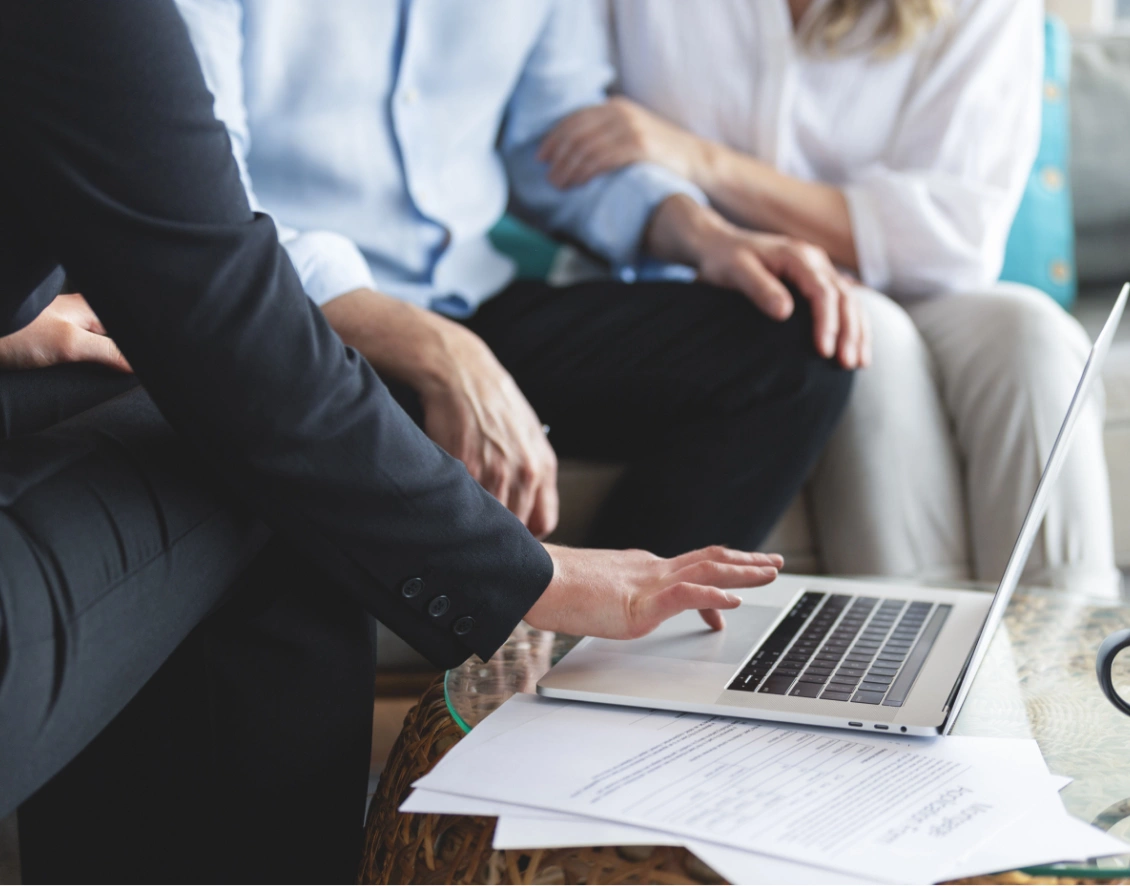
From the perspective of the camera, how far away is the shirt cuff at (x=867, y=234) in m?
1.45

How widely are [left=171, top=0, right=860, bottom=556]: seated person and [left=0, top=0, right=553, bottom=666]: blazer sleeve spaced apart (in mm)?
384

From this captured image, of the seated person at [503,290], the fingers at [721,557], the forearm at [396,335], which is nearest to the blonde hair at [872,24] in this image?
the seated person at [503,290]

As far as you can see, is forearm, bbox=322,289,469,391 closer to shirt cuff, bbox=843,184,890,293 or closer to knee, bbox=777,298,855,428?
knee, bbox=777,298,855,428

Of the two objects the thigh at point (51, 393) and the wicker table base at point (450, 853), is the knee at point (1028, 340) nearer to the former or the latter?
the wicker table base at point (450, 853)

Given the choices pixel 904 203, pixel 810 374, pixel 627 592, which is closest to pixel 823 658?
pixel 627 592

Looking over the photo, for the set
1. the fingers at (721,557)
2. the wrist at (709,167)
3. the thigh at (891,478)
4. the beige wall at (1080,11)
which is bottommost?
the thigh at (891,478)

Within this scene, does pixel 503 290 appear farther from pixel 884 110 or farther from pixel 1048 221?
pixel 1048 221

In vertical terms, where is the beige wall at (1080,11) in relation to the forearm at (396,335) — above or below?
above

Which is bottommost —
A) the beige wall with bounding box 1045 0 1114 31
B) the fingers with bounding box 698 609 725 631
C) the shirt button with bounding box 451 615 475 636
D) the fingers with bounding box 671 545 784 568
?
the fingers with bounding box 698 609 725 631

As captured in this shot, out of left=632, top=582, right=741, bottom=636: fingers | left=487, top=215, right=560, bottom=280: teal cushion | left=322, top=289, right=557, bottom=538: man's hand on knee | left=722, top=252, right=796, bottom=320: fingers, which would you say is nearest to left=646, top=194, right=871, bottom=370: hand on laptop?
left=722, top=252, right=796, bottom=320: fingers

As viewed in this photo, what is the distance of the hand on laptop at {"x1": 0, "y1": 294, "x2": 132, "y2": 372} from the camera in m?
0.78

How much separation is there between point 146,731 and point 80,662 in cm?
22

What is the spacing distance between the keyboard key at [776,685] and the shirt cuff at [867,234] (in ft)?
2.94

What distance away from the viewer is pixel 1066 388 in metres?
1.30
